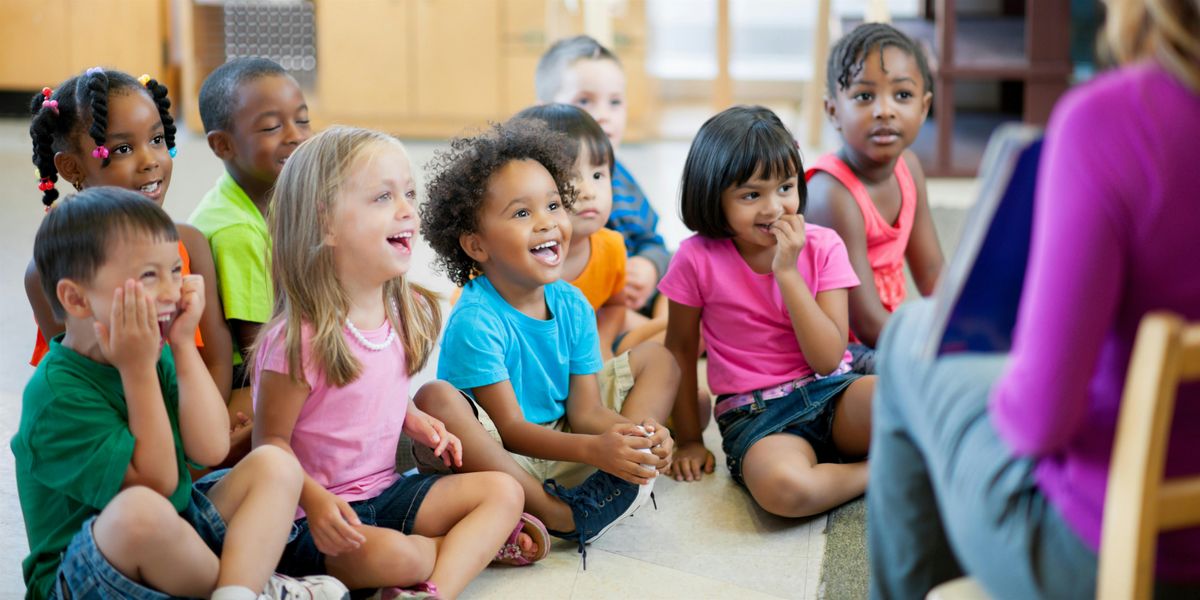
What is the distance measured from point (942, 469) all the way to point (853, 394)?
2.59 feet

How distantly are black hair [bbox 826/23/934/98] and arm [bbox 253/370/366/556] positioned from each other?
1.14 meters

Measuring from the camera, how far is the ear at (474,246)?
6.09 feet

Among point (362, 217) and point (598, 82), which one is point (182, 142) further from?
point (362, 217)

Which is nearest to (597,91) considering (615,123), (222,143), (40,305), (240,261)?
(615,123)

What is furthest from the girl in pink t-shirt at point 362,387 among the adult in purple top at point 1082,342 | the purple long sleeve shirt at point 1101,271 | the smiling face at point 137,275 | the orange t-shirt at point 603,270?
the purple long sleeve shirt at point 1101,271

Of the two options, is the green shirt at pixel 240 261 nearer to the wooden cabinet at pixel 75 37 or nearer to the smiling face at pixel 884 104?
the smiling face at pixel 884 104

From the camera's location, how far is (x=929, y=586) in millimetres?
1268

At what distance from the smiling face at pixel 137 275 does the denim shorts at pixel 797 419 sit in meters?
0.91

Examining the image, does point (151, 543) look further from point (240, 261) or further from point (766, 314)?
point (766, 314)

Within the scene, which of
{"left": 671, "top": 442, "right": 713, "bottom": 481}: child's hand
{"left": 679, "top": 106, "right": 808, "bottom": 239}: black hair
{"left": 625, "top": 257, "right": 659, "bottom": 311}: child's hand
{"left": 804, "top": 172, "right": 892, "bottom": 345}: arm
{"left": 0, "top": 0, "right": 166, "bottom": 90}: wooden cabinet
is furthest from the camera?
{"left": 0, "top": 0, "right": 166, "bottom": 90}: wooden cabinet

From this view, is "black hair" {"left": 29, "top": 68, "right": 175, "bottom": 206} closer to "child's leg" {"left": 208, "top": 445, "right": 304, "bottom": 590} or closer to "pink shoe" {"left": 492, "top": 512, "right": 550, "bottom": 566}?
"child's leg" {"left": 208, "top": 445, "right": 304, "bottom": 590}

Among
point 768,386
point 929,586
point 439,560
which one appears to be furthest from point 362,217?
point 929,586

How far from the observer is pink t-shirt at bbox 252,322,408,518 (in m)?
1.58

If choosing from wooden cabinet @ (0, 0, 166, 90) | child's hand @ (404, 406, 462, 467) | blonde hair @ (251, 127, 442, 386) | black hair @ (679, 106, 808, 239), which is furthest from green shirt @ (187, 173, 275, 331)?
wooden cabinet @ (0, 0, 166, 90)
